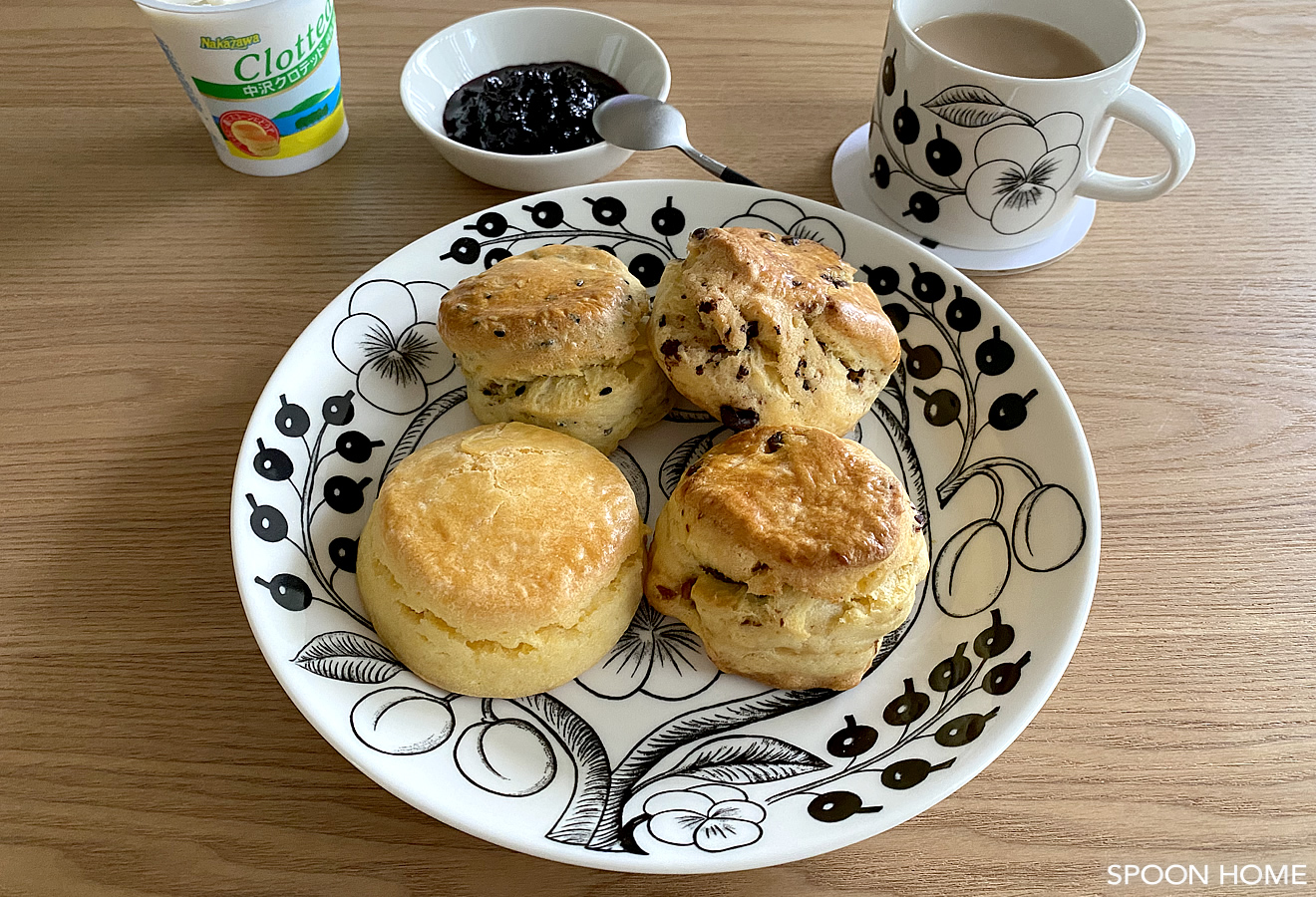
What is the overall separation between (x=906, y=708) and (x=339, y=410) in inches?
43.2

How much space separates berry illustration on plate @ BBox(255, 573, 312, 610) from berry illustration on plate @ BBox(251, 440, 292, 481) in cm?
19

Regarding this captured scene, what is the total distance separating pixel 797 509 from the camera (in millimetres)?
1320

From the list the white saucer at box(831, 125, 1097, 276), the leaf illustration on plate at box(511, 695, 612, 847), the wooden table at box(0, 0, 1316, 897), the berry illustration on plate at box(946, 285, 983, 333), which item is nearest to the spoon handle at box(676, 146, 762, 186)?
the wooden table at box(0, 0, 1316, 897)

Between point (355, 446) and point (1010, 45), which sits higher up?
point (1010, 45)

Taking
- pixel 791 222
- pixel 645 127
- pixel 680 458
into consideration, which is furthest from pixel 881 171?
pixel 680 458

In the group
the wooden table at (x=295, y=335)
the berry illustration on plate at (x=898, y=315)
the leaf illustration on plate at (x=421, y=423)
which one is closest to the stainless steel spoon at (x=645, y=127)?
Result: the wooden table at (x=295, y=335)

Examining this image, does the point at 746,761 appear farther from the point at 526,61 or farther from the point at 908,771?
the point at 526,61

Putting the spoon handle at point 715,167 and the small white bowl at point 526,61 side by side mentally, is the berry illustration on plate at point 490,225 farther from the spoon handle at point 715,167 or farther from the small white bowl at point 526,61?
the spoon handle at point 715,167

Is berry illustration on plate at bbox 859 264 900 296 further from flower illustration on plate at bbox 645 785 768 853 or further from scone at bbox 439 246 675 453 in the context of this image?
flower illustration on plate at bbox 645 785 768 853

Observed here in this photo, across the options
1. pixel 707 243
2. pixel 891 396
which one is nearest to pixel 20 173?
pixel 707 243

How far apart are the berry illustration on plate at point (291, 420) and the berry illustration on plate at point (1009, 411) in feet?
4.03

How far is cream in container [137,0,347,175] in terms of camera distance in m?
1.78

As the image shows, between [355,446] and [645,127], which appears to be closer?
[355,446]

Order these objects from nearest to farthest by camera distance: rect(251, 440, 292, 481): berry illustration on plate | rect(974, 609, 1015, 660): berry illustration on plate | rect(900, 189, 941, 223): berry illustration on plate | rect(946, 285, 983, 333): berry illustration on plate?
rect(974, 609, 1015, 660): berry illustration on plate → rect(251, 440, 292, 481): berry illustration on plate → rect(946, 285, 983, 333): berry illustration on plate → rect(900, 189, 941, 223): berry illustration on plate
